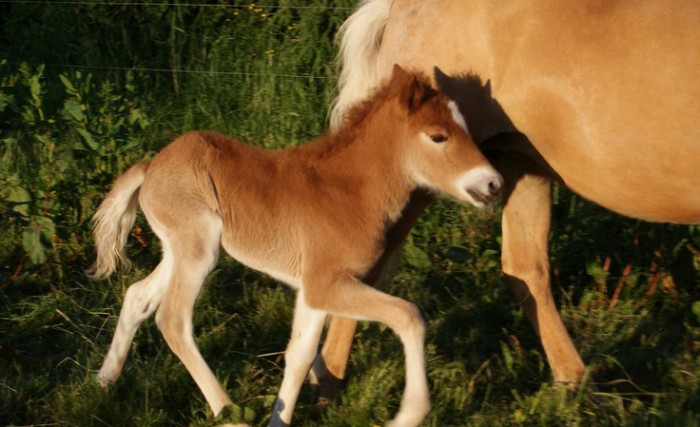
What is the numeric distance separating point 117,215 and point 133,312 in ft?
1.27

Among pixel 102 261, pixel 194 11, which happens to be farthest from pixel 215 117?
pixel 102 261

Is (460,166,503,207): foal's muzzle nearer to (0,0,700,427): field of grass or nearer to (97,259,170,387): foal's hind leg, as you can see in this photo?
(0,0,700,427): field of grass

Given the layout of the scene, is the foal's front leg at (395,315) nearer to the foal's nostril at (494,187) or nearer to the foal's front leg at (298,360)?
the foal's front leg at (298,360)

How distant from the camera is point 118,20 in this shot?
7320 millimetres

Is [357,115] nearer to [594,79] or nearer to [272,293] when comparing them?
[594,79]

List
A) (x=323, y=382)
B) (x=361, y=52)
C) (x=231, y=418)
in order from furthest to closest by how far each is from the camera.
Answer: (x=361, y=52) → (x=323, y=382) → (x=231, y=418)

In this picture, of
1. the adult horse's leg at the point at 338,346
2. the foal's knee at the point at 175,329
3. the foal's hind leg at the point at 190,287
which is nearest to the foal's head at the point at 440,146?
the adult horse's leg at the point at 338,346

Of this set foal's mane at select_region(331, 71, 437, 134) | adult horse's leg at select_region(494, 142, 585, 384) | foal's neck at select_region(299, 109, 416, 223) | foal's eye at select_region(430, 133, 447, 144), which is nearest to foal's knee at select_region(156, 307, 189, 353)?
foal's neck at select_region(299, 109, 416, 223)

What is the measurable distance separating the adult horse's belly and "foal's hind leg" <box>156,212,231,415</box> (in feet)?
4.12

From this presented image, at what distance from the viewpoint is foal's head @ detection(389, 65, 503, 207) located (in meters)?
3.68

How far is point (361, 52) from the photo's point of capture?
4574mm

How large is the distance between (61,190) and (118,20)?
263cm

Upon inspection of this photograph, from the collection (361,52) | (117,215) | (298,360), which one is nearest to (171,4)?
(361,52)

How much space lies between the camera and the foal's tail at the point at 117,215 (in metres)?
3.92
